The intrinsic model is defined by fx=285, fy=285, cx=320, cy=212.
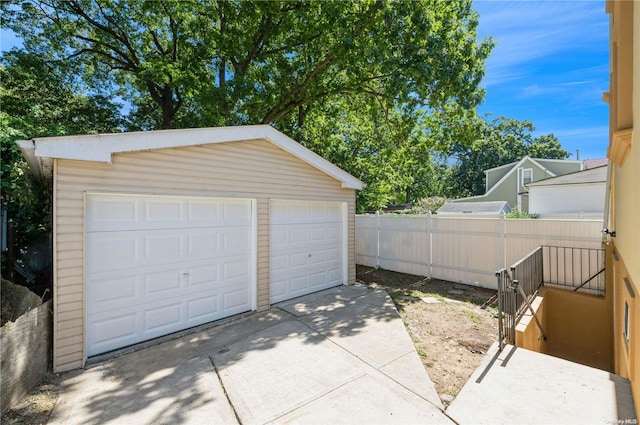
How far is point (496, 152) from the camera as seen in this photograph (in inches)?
1585

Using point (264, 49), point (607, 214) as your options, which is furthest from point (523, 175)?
point (264, 49)

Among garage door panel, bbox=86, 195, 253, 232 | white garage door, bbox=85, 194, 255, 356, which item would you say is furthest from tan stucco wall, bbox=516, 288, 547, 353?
garage door panel, bbox=86, 195, 253, 232

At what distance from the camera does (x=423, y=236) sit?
8188 millimetres

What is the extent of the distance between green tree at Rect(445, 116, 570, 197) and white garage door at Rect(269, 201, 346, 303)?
127ft

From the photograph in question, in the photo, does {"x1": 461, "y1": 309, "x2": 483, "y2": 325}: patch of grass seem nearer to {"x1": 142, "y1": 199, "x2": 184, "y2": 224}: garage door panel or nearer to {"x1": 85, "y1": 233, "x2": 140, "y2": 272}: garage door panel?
{"x1": 142, "y1": 199, "x2": 184, "y2": 224}: garage door panel

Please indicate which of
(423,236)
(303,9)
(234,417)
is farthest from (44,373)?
(303,9)

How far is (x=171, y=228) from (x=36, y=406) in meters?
2.42

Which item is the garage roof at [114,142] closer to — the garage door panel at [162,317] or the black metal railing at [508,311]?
the garage door panel at [162,317]

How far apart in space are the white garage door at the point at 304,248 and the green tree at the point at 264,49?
4033mm

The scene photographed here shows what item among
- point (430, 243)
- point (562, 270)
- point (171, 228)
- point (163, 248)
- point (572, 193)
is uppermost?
point (572, 193)

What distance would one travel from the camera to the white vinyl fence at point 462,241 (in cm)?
614

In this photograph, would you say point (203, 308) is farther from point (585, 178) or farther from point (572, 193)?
point (572, 193)

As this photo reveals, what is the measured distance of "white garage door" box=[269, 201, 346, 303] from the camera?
599 cm

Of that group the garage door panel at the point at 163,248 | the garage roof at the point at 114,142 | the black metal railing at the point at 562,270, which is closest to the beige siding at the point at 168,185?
the garage roof at the point at 114,142
